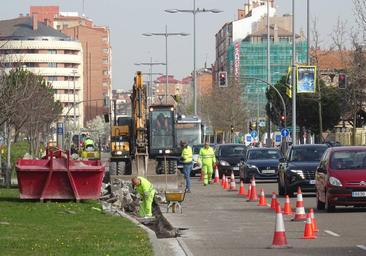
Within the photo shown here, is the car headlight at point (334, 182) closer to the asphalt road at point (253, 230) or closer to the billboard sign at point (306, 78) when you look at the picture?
the asphalt road at point (253, 230)

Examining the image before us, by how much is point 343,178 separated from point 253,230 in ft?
14.3

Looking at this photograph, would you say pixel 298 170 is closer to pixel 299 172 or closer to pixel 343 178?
pixel 299 172

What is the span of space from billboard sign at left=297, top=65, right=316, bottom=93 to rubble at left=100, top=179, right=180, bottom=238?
20916mm

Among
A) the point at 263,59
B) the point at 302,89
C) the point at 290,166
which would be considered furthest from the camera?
the point at 263,59

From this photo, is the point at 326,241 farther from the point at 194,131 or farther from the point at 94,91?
the point at 94,91

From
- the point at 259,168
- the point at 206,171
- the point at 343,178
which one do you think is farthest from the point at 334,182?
the point at 259,168

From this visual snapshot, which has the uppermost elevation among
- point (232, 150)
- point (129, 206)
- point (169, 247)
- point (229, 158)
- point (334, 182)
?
point (334, 182)

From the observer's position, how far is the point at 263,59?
163250mm

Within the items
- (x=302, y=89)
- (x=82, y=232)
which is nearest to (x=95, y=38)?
(x=302, y=89)

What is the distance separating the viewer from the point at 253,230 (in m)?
20.7

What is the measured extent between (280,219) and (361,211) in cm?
945

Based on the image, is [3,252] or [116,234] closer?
[3,252]

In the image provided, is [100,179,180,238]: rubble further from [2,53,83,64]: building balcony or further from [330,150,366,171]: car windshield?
[2,53,83,64]: building balcony

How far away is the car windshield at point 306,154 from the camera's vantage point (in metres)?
33.5
